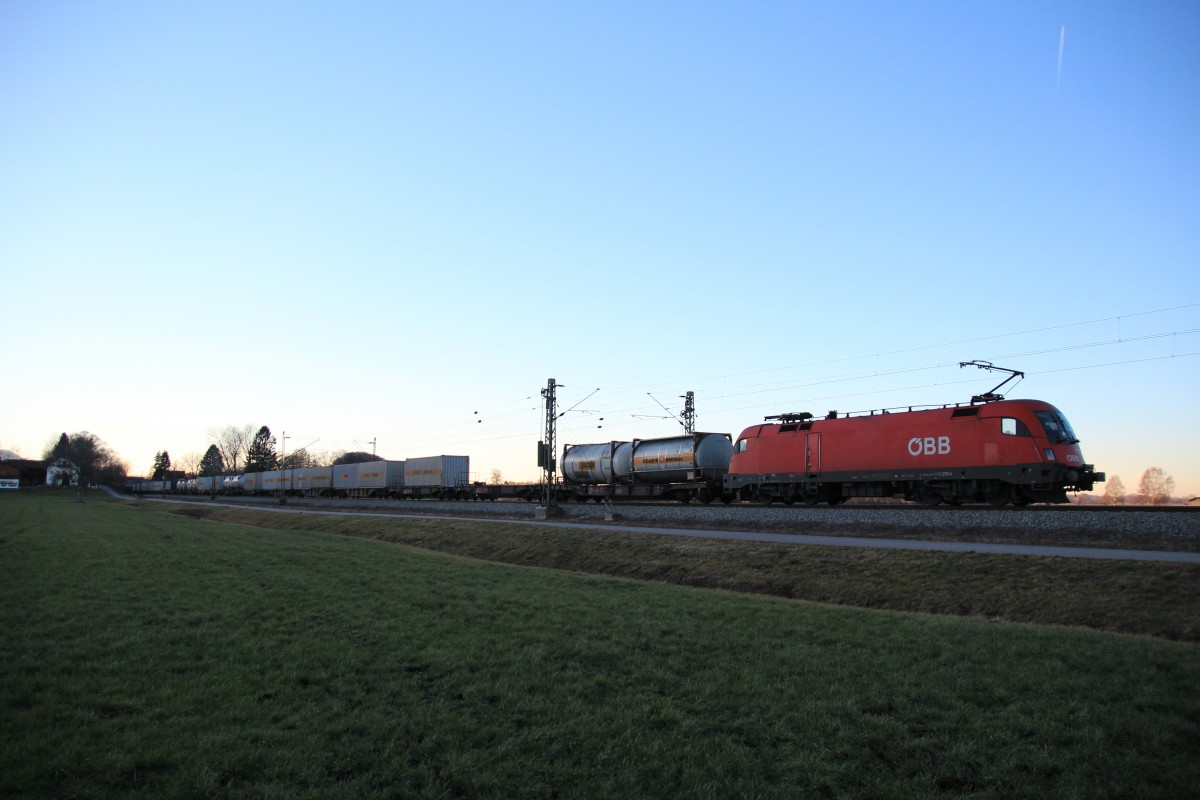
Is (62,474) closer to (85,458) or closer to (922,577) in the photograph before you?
(85,458)

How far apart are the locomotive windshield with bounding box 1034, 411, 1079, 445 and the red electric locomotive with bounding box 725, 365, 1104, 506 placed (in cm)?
4

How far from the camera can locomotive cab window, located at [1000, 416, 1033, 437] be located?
23359 mm

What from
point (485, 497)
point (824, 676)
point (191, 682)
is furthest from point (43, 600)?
point (485, 497)

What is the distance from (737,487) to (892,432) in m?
8.32

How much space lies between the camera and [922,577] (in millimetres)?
14953

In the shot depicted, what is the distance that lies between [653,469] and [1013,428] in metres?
20.4

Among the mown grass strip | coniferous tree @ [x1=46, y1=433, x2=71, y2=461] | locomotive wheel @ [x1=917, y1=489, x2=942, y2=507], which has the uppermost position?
coniferous tree @ [x1=46, y1=433, x2=71, y2=461]

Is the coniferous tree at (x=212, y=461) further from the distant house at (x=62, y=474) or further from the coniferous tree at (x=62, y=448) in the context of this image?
the coniferous tree at (x=62, y=448)

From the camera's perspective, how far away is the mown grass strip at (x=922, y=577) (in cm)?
1186

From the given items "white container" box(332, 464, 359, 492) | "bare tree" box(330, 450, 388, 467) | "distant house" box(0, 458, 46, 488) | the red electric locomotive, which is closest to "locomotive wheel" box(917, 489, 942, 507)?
the red electric locomotive

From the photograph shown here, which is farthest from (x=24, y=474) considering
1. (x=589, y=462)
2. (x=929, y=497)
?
(x=929, y=497)

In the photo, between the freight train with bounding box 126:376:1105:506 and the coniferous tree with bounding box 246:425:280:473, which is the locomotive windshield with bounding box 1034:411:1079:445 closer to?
the freight train with bounding box 126:376:1105:506

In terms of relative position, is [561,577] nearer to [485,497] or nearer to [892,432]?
[892,432]

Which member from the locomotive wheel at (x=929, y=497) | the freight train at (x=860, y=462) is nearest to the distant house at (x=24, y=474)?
the freight train at (x=860, y=462)
